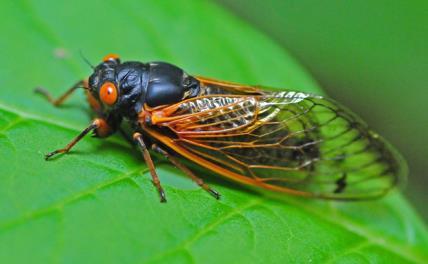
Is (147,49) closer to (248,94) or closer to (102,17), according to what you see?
(102,17)

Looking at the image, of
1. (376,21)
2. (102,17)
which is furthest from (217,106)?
(376,21)

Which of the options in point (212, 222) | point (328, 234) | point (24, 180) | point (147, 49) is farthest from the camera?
point (147, 49)

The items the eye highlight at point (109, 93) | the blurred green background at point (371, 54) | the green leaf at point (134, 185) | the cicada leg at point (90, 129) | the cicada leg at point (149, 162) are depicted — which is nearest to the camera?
the green leaf at point (134, 185)

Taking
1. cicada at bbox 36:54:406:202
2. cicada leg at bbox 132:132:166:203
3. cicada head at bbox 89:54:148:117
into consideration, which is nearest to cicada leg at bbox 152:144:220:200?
cicada at bbox 36:54:406:202

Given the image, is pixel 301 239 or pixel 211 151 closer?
pixel 301 239

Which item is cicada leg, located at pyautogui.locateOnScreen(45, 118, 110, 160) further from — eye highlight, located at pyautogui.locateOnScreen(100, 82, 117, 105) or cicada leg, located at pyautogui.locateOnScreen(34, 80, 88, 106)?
cicada leg, located at pyautogui.locateOnScreen(34, 80, 88, 106)

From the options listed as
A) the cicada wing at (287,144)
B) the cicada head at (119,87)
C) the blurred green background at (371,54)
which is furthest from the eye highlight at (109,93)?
the blurred green background at (371,54)

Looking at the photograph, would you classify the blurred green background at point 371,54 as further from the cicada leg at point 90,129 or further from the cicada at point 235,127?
the cicada leg at point 90,129
